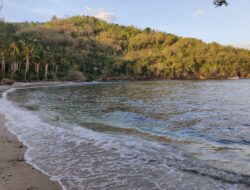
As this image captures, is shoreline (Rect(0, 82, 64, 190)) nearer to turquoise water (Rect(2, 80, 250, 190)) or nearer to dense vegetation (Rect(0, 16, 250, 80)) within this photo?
turquoise water (Rect(2, 80, 250, 190))

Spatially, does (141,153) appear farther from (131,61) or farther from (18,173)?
(131,61)

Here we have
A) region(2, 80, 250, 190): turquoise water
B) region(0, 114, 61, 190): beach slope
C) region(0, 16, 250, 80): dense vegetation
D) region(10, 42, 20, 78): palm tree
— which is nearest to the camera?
region(0, 114, 61, 190): beach slope

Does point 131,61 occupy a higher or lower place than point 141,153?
higher

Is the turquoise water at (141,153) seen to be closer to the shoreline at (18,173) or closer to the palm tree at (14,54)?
the shoreline at (18,173)

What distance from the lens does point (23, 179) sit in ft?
25.7

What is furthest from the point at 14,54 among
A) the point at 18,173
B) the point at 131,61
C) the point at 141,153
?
the point at 18,173

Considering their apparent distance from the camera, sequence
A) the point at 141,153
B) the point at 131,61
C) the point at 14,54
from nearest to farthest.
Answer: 1. the point at 141,153
2. the point at 14,54
3. the point at 131,61

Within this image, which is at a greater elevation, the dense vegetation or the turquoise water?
the dense vegetation

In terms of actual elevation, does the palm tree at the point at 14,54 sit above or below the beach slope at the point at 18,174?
above

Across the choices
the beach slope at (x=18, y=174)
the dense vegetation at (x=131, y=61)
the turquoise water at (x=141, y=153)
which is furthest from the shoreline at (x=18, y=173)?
the dense vegetation at (x=131, y=61)

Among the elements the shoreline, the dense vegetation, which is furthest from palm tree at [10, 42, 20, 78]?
the shoreline

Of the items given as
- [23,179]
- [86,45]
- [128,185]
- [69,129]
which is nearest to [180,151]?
[128,185]

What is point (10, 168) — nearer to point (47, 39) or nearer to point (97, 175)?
point (97, 175)

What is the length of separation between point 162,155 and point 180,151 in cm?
107
